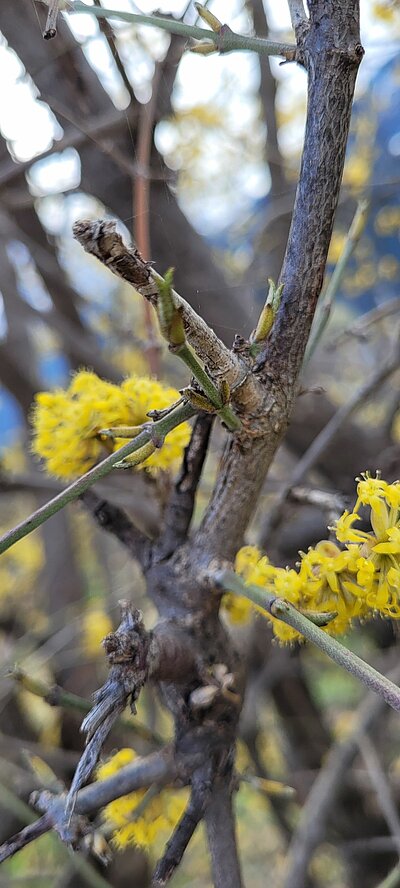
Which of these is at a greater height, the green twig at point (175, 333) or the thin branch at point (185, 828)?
the green twig at point (175, 333)

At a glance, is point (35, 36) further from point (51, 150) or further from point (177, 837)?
point (177, 837)

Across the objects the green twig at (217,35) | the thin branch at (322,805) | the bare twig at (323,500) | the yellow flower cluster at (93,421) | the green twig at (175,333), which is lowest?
the thin branch at (322,805)

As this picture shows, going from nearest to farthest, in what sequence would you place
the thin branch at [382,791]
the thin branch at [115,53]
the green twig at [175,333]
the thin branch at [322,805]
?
the green twig at [175,333], the thin branch at [115,53], the thin branch at [382,791], the thin branch at [322,805]

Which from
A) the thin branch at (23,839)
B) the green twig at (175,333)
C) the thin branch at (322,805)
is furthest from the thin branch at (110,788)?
the thin branch at (322,805)

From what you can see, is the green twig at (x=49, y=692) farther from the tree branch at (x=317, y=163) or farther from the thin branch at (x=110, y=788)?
the tree branch at (x=317, y=163)

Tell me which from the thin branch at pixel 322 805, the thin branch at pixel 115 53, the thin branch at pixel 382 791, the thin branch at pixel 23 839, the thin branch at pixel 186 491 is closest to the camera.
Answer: the thin branch at pixel 23 839

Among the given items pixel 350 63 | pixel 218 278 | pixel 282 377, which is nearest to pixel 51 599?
pixel 218 278
